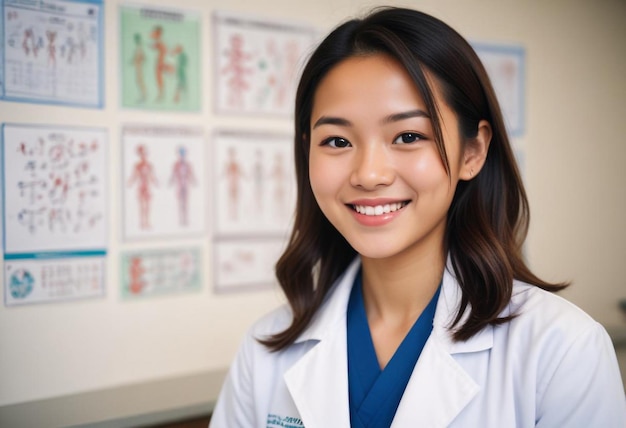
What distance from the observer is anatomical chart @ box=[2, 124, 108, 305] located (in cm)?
151

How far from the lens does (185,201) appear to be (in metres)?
1.77

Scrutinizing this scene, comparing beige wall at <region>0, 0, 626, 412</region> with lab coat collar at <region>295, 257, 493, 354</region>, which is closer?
lab coat collar at <region>295, 257, 493, 354</region>

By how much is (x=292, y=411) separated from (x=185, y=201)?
87 cm

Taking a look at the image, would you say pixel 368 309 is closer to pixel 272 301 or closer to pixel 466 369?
pixel 466 369

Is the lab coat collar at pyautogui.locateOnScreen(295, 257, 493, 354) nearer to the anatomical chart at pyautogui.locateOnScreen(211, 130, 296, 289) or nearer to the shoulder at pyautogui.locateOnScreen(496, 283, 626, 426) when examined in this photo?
the shoulder at pyautogui.locateOnScreen(496, 283, 626, 426)

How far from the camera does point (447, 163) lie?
0.95m

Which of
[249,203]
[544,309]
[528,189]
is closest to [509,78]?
[528,189]

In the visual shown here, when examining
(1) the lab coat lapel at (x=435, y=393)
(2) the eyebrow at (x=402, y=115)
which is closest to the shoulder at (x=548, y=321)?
(1) the lab coat lapel at (x=435, y=393)

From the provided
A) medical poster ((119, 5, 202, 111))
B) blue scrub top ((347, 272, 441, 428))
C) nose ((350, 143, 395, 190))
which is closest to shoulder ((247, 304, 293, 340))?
blue scrub top ((347, 272, 441, 428))

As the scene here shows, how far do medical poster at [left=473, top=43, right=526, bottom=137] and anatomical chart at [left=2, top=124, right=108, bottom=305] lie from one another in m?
1.47

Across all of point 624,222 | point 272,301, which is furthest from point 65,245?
point 624,222

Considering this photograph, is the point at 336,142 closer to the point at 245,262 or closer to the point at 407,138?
the point at 407,138

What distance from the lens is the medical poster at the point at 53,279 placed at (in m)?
1.52

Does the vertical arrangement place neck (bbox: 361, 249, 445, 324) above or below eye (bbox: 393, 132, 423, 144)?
below
